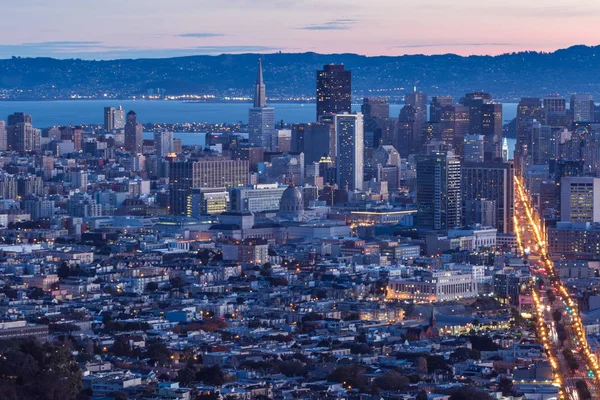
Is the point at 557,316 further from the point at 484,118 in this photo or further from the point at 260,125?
the point at 260,125

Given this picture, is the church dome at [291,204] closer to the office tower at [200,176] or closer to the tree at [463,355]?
the office tower at [200,176]

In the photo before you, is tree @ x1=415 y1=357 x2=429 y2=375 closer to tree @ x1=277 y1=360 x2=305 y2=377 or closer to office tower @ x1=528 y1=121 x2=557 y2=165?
tree @ x1=277 y1=360 x2=305 y2=377

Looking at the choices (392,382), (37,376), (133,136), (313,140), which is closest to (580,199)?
(313,140)

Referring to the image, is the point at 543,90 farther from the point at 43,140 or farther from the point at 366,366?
Result: the point at 366,366

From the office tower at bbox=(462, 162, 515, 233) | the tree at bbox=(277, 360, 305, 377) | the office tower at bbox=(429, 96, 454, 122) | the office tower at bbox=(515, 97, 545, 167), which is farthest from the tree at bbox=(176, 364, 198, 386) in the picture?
the office tower at bbox=(429, 96, 454, 122)

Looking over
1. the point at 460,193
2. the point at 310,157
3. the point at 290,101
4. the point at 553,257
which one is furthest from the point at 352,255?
the point at 290,101

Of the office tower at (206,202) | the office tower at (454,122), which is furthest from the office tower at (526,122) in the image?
the office tower at (206,202)
